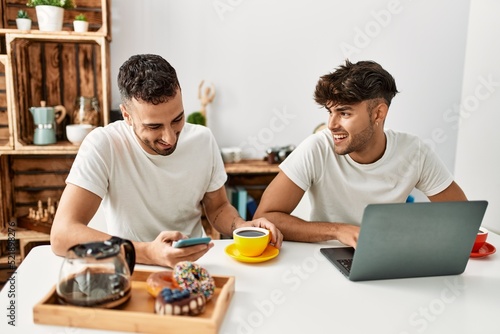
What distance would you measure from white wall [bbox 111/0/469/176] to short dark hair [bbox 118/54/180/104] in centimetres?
138

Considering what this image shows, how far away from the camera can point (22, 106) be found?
249 cm

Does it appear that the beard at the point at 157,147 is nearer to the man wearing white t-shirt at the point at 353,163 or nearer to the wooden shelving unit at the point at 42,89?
the man wearing white t-shirt at the point at 353,163

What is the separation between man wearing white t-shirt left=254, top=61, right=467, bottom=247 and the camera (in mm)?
1634

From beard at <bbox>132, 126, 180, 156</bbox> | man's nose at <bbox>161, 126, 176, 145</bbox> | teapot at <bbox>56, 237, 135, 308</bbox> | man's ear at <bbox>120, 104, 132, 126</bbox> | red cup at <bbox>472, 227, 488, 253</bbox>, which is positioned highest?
man's ear at <bbox>120, 104, 132, 126</bbox>

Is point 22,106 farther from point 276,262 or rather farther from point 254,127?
point 276,262

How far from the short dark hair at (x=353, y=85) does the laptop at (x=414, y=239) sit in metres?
0.64

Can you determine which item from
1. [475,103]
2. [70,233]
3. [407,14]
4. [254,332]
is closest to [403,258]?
[254,332]

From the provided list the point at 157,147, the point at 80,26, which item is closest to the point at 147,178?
Answer: the point at 157,147

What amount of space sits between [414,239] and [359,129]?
59 cm

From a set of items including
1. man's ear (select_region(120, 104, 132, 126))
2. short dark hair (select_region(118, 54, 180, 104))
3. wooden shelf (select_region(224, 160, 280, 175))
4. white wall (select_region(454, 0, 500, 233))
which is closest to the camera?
short dark hair (select_region(118, 54, 180, 104))

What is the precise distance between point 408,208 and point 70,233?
0.89 meters

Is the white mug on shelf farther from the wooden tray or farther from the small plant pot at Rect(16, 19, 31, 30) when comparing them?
the wooden tray

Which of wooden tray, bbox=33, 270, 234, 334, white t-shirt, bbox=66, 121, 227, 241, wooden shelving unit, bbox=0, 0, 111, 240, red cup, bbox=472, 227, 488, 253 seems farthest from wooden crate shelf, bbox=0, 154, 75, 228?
red cup, bbox=472, 227, 488, 253

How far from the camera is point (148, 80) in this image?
53.5 inches
